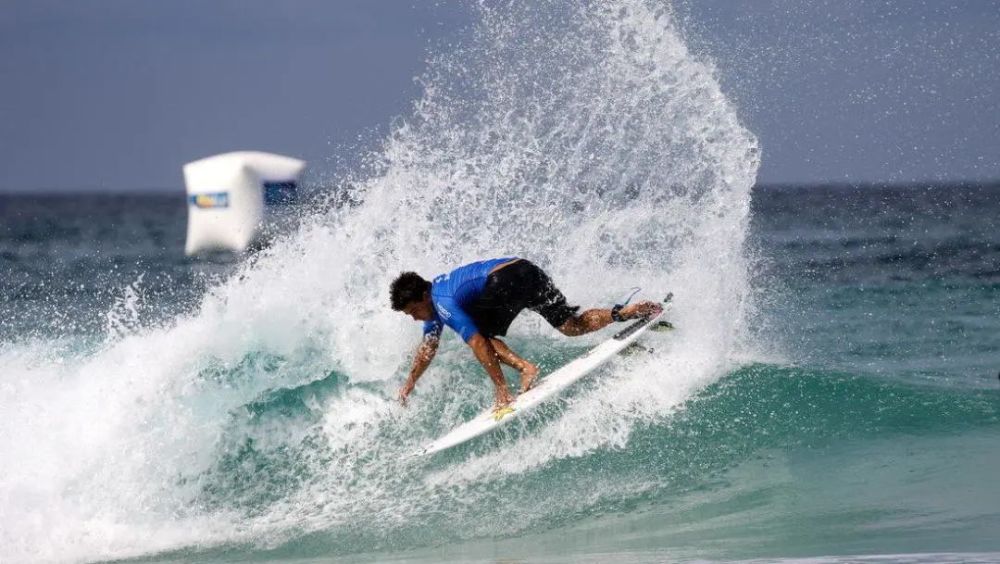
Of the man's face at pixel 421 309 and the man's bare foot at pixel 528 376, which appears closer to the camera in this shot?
the man's face at pixel 421 309

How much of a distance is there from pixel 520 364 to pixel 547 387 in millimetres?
287

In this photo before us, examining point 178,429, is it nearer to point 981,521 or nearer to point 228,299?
point 228,299

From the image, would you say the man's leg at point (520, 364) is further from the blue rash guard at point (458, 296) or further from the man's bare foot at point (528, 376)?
the blue rash guard at point (458, 296)

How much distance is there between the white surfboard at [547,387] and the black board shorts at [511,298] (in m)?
0.41

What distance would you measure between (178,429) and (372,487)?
1.43m

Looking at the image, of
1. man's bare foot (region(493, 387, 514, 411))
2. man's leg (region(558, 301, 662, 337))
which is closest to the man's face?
man's bare foot (region(493, 387, 514, 411))

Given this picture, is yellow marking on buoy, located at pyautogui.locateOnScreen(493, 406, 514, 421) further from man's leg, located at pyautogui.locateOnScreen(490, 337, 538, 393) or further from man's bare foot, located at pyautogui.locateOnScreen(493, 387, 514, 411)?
man's leg, located at pyautogui.locateOnScreen(490, 337, 538, 393)

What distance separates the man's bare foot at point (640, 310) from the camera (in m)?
8.91

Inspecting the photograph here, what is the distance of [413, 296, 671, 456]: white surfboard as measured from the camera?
818 cm

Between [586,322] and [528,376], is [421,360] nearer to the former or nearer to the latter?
[528,376]

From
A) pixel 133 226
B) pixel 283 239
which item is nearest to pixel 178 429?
pixel 283 239

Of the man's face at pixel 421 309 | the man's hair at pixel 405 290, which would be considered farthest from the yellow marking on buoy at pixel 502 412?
the man's hair at pixel 405 290

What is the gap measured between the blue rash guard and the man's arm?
0.15ft

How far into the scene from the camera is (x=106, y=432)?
8461mm
